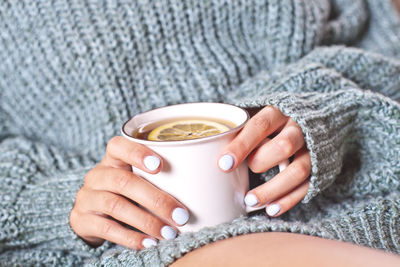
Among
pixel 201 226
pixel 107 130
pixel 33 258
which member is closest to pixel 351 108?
pixel 201 226

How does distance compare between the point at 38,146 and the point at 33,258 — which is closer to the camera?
the point at 33,258

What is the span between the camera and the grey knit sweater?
69cm

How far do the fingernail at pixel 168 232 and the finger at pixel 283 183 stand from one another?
0.34 feet

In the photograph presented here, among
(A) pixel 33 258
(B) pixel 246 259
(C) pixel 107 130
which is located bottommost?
(A) pixel 33 258

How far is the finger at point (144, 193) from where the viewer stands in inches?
20.5

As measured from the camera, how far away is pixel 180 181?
512mm

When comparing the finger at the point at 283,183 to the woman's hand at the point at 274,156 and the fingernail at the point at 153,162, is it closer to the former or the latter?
the woman's hand at the point at 274,156

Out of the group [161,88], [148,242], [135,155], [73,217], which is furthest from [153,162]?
[161,88]

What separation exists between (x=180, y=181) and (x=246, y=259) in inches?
4.6

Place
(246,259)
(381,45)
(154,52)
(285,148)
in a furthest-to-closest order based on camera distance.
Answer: (381,45) < (154,52) < (285,148) < (246,259)

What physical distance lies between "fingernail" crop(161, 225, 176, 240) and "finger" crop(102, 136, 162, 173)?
0.29 feet

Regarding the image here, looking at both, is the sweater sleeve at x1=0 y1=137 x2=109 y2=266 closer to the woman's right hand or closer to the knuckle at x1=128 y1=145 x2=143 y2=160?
the woman's right hand

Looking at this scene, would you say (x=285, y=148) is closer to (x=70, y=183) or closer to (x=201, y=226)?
(x=201, y=226)

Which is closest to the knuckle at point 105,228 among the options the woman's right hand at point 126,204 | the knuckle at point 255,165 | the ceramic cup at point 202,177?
the woman's right hand at point 126,204
